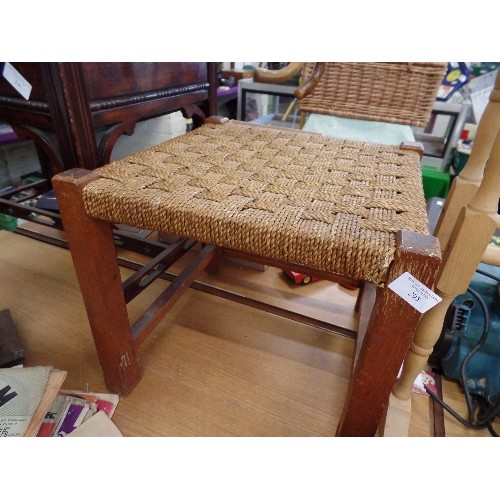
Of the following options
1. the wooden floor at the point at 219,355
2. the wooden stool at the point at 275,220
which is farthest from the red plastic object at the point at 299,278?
the wooden stool at the point at 275,220

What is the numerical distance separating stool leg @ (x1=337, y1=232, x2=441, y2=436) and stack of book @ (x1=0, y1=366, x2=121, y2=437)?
0.45 metres

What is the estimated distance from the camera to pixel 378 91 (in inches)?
50.0

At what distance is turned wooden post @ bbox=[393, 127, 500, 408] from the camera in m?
0.42

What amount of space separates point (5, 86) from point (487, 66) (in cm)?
206

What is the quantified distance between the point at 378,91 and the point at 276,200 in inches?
40.7

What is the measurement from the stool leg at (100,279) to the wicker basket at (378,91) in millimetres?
1078

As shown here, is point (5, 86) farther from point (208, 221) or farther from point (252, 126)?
point (208, 221)

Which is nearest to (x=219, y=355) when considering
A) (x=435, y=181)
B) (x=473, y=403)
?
(x=473, y=403)

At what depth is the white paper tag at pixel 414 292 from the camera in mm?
382

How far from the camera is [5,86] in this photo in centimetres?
84

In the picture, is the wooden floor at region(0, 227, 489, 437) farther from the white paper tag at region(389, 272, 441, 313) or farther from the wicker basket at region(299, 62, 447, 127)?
the wicker basket at region(299, 62, 447, 127)

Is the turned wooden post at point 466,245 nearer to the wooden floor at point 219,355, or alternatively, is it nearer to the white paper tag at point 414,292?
the white paper tag at point 414,292

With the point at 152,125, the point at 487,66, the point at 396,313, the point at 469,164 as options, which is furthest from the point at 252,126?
the point at 487,66

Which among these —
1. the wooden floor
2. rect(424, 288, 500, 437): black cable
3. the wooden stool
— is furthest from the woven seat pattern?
the wooden floor
